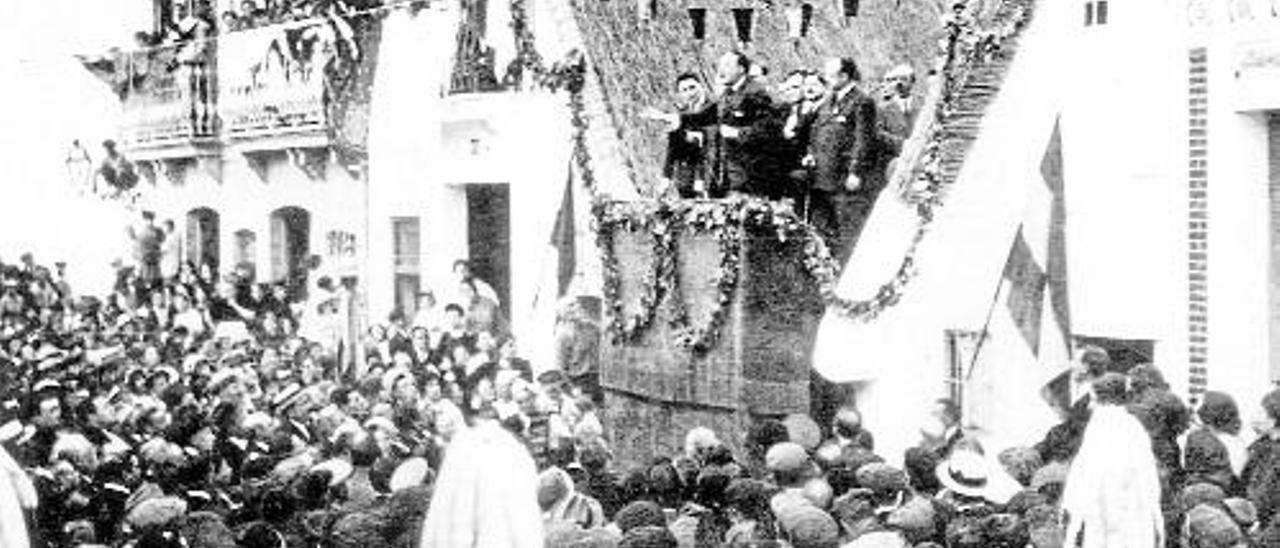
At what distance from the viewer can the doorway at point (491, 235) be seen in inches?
372

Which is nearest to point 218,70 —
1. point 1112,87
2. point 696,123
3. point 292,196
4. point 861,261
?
point 292,196

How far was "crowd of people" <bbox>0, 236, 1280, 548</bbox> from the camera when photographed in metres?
6.79

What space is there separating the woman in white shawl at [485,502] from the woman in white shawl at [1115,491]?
1.82m

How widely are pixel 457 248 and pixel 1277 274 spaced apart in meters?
3.71

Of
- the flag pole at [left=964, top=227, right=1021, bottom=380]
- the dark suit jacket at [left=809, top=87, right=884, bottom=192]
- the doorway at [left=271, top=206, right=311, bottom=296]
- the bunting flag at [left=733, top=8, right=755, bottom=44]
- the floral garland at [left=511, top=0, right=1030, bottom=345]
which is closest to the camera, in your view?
the flag pole at [left=964, top=227, right=1021, bottom=380]

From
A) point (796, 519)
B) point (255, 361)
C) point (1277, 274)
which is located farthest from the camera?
point (255, 361)

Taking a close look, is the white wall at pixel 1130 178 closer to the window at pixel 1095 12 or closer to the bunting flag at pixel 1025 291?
the window at pixel 1095 12

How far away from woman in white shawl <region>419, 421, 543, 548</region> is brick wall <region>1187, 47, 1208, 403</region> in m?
2.34

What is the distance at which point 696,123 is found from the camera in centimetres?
927

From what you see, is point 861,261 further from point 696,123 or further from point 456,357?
point 456,357

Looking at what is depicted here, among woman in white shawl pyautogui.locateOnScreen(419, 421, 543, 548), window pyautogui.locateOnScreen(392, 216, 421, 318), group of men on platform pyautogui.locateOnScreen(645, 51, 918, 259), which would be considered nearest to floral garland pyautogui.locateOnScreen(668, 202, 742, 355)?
group of men on platform pyautogui.locateOnScreen(645, 51, 918, 259)

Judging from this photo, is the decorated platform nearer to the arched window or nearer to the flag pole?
the flag pole

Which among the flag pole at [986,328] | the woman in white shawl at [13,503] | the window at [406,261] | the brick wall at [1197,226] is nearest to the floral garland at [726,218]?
the flag pole at [986,328]

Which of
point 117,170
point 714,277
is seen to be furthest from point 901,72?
point 117,170
